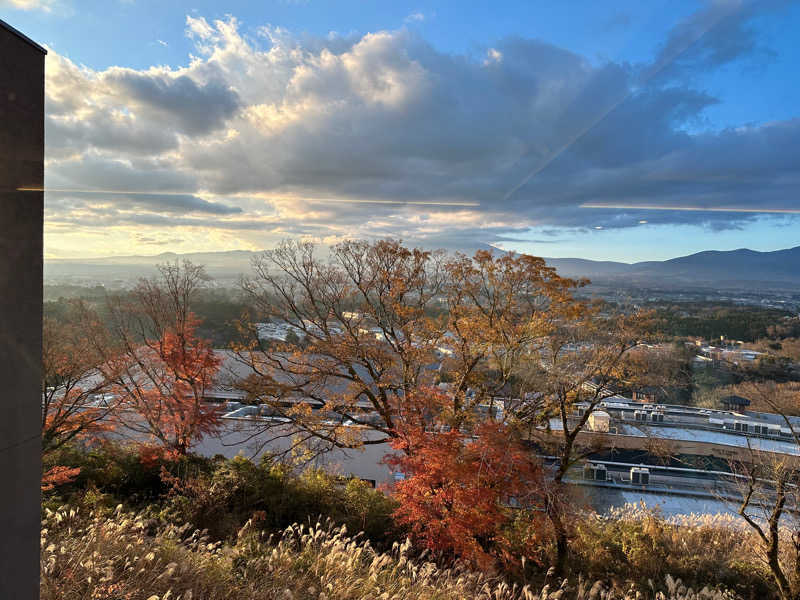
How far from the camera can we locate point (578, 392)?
8242 mm

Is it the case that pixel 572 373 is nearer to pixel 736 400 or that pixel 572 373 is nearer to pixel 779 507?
pixel 779 507

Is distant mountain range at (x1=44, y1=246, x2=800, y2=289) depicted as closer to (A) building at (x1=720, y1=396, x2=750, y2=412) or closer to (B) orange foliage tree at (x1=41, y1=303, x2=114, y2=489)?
(B) orange foliage tree at (x1=41, y1=303, x2=114, y2=489)

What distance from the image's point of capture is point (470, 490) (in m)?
6.84

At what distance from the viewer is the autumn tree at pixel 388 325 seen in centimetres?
884

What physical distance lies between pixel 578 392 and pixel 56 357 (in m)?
10.9

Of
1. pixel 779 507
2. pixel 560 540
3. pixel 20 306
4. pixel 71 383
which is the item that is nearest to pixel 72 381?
pixel 71 383

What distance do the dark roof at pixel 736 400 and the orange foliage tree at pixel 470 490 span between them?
8625 mm

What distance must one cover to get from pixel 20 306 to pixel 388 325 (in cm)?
852

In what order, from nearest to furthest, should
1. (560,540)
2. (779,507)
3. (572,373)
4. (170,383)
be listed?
(779,507)
(560,540)
(572,373)
(170,383)

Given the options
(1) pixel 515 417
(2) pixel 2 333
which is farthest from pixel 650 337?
(2) pixel 2 333

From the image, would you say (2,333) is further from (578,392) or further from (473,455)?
(578,392)

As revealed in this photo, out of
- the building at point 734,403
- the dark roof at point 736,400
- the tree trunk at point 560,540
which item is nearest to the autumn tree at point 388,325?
the tree trunk at point 560,540

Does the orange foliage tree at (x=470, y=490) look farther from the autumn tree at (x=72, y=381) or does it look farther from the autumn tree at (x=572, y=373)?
the autumn tree at (x=72, y=381)

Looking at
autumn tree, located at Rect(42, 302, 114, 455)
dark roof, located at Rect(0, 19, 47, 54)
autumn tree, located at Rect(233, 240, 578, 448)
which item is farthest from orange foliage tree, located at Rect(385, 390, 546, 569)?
autumn tree, located at Rect(42, 302, 114, 455)
